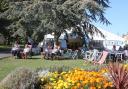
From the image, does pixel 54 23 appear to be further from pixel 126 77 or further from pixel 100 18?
pixel 126 77

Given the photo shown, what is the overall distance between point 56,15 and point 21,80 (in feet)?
99.6

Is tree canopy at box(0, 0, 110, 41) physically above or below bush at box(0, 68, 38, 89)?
above

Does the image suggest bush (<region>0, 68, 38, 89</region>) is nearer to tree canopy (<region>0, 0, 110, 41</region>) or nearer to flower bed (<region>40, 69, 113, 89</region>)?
flower bed (<region>40, 69, 113, 89</region>)

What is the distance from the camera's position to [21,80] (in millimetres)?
9930

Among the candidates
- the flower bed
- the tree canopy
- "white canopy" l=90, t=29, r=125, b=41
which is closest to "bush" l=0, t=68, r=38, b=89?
the flower bed

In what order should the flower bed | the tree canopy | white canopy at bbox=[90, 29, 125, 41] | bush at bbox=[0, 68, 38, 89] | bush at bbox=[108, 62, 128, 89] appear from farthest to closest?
white canopy at bbox=[90, 29, 125, 41]
the tree canopy
bush at bbox=[108, 62, 128, 89]
bush at bbox=[0, 68, 38, 89]
the flower bed

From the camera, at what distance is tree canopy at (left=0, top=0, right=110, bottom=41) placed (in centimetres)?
4016

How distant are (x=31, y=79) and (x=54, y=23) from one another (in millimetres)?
30291

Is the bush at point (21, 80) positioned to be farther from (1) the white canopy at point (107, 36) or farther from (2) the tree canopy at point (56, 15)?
(1) the white canopy at point (107, 36)

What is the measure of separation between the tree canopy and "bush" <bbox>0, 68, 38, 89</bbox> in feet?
97.0

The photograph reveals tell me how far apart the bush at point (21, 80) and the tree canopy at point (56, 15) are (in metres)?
29.6

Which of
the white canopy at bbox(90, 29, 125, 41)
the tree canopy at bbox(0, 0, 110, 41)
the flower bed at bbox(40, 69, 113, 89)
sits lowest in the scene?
the flower bed at bbox(40, 69, 113, 89)

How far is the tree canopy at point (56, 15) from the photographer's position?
40156mm

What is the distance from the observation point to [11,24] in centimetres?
4831
